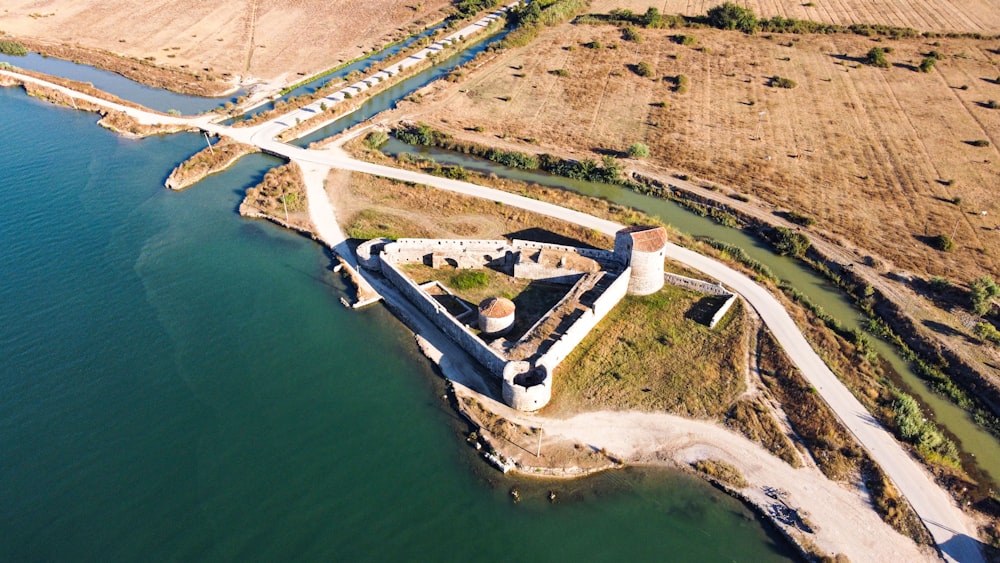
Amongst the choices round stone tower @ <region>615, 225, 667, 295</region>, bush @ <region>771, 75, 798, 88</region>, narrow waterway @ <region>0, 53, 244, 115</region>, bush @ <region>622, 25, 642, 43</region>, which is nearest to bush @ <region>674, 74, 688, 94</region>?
bush @ <region>771, 75, 798, 88</region>

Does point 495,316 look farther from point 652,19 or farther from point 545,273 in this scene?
point 652,19

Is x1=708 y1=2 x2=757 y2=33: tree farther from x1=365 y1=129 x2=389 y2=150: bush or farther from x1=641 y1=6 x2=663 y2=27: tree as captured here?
x1=365 y1=129 x2=389 y2=150: bush

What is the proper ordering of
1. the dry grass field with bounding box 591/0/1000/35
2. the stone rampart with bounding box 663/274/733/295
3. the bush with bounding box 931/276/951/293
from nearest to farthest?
1. the stone rampart with bounding box 663/274/733/295
2. the bush with bounding box 931/276/951/293
3. the dry grass field with bounding box 591/0/1000/35

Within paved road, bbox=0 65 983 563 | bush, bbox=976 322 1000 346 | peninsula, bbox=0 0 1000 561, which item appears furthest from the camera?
bush, bbox=976 322 1000 346

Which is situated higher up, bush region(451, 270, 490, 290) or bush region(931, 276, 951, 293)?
bush region(451, 270, 490, 290)

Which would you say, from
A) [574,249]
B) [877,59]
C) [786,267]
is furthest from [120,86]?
[877,59]

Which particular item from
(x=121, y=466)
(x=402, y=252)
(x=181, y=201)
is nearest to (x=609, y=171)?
(x=402, y=252)

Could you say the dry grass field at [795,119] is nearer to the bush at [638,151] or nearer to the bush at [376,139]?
the bush at [638,151]
